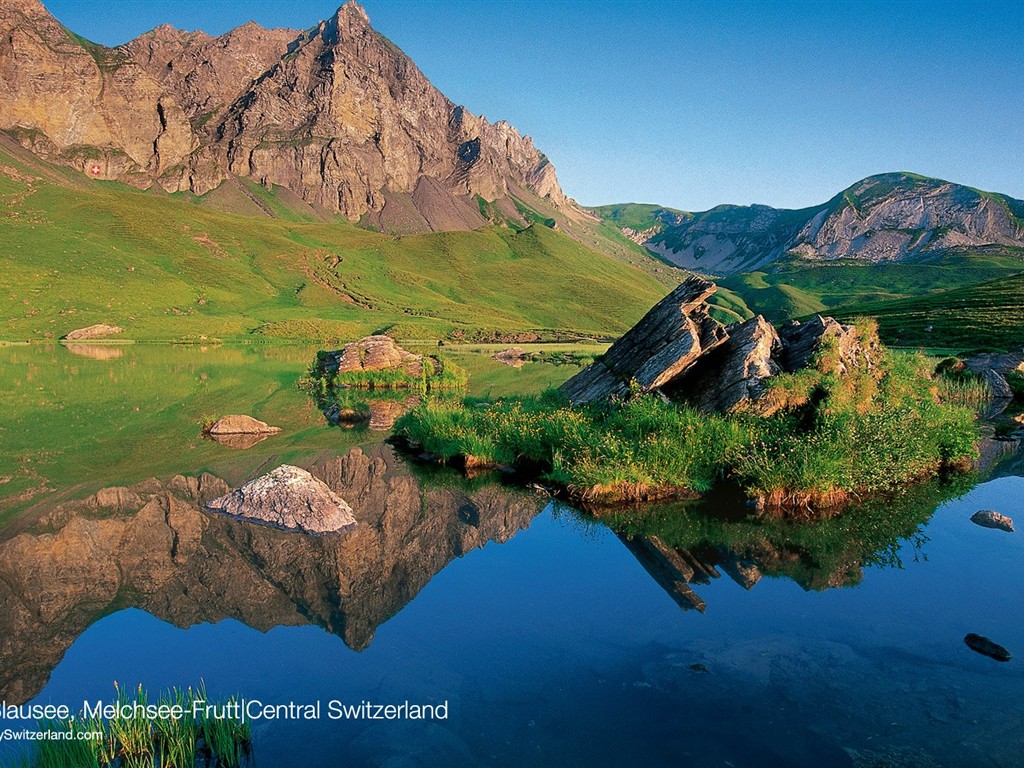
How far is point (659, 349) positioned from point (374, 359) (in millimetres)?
35792

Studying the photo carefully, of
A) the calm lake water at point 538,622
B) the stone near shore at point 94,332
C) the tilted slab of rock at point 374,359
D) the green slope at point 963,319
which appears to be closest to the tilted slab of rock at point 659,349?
the calm lake water at point 538,622

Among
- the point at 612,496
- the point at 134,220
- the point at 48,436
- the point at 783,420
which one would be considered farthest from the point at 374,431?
the point at 134,220

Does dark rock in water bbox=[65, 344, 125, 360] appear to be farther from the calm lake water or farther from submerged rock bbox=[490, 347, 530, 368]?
the calm lake water

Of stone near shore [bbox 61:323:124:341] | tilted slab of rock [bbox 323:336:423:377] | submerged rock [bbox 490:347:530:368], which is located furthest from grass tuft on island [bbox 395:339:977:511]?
stone near shore [bbox 61:323:124:341]

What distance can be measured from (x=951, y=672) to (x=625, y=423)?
13706mm

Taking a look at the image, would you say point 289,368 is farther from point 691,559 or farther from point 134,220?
point 134,220

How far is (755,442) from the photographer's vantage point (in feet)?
70.0

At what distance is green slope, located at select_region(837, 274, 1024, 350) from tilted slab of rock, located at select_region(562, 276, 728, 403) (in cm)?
7768

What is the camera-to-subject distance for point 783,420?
22.9 m

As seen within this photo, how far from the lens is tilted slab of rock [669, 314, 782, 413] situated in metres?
23.8

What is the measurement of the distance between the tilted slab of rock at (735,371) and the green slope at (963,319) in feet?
256

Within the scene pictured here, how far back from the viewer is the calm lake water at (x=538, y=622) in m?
9.13

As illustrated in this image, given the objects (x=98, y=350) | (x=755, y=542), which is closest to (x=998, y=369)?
(x=755, y=542)

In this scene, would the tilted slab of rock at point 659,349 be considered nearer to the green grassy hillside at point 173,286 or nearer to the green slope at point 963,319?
the green slope at point 963,319
